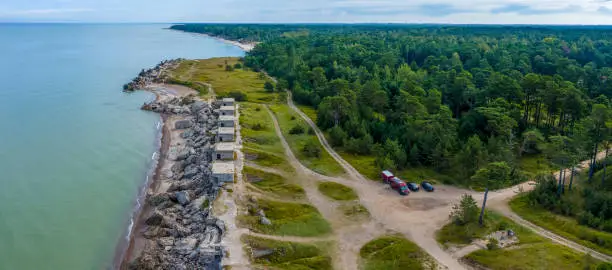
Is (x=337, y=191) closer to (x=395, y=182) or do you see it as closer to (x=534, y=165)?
(x=395, y=182)

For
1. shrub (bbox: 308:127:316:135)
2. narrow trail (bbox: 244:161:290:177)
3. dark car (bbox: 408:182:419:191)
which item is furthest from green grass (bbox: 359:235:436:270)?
shrub (bbox: 308:127:316:135)

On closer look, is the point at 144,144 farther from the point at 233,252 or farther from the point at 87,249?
the point at 233,252

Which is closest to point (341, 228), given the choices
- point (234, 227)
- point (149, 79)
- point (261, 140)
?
point (234, 227)

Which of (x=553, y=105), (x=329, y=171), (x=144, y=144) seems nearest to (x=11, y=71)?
(x=144, y=144)

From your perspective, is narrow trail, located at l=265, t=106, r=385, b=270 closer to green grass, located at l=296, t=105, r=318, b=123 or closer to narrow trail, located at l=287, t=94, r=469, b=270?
narrow trail, located at l=287, t=94, r=469, b=270

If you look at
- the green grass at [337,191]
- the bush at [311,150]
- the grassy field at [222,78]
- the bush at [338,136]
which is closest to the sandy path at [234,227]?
the green grass at [337,191]

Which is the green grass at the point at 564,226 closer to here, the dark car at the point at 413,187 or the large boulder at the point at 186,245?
the dark car at the point at 413,187
